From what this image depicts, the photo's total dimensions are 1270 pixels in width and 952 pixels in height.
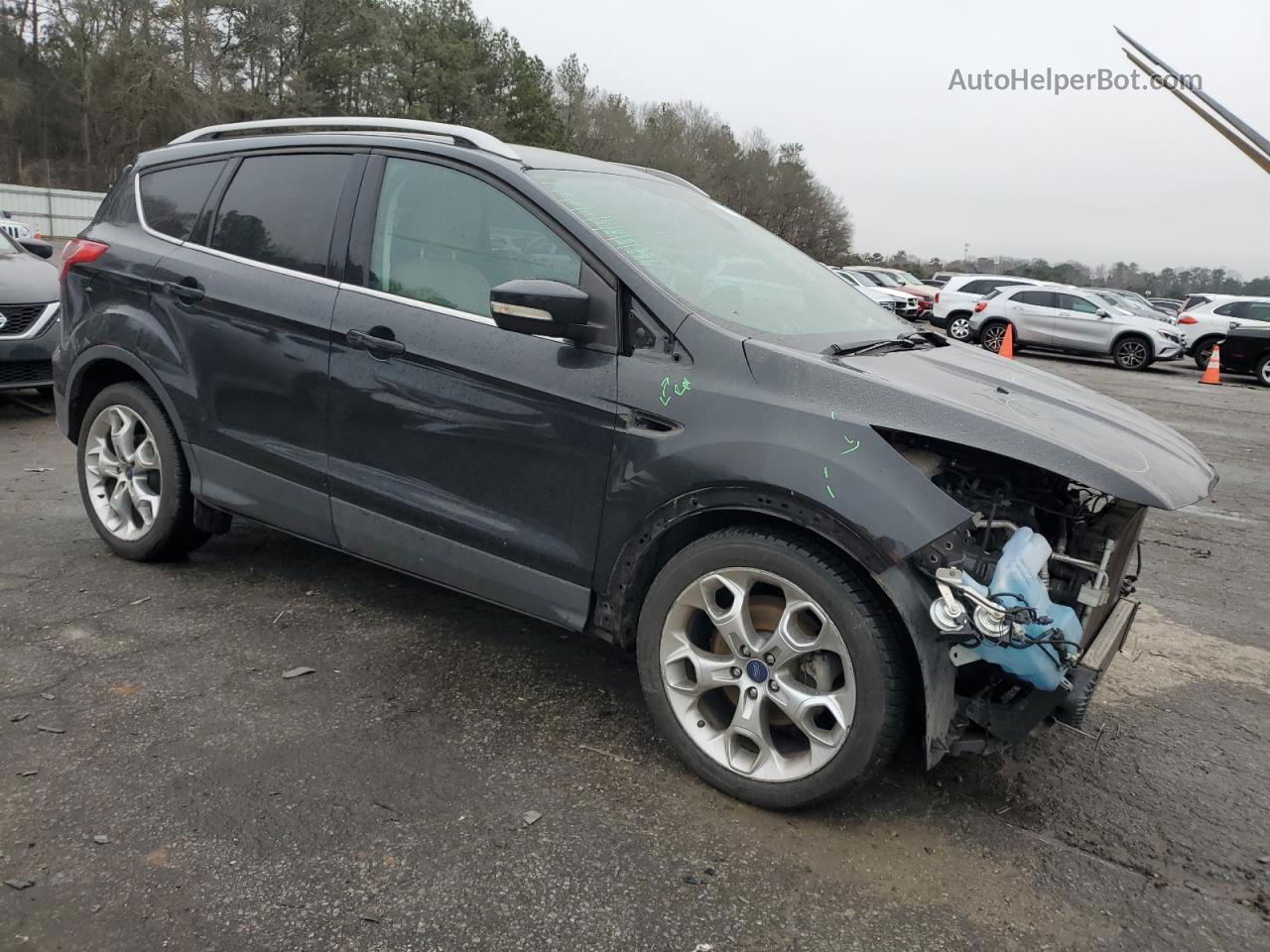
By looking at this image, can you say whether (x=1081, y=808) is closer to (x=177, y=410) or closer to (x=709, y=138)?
(x=177, y=410)

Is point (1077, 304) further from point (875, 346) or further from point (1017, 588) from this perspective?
point (1017, 588)

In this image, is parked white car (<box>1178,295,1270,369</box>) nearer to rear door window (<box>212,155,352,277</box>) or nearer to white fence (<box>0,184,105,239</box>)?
rear door window (<box>212,155,352,277</box>)

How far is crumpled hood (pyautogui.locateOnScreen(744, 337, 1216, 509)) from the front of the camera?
2482 mm

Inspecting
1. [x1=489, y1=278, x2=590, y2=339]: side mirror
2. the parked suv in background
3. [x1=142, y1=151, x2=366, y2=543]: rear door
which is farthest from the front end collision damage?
the parked suv in background

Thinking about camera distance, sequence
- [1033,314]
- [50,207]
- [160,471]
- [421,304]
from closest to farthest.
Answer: [421,304] < [160,471] < [1033,314] < [50,207]

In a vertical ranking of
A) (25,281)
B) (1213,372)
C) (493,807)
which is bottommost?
(493,807)

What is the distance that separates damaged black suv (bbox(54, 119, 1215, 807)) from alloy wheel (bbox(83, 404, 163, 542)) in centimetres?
8

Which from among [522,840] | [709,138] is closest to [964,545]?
[522,840]

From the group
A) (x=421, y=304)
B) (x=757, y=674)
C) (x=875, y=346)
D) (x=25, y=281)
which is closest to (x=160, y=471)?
(x=421, y=304)

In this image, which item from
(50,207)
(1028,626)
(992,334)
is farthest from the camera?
(50,207)

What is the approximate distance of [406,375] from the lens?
3295 mm

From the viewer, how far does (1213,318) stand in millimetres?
20266

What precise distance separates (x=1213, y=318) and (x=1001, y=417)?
21.1 m

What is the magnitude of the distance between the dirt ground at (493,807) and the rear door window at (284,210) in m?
1.44
